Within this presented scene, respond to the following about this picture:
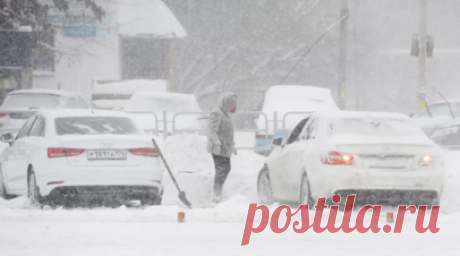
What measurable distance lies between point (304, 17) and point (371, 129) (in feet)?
94.8

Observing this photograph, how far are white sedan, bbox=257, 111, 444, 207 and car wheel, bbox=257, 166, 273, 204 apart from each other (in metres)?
1.83

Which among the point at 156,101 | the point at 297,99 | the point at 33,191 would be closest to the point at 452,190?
the point at 33,191

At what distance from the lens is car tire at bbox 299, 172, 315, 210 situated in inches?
401

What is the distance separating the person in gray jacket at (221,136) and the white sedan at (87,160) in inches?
59.0

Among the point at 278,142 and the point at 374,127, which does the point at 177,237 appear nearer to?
the point at 374,127

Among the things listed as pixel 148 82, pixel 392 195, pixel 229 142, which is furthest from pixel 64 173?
pixel 148 82

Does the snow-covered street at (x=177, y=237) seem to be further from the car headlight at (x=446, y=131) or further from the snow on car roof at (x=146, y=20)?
the snow on car roof at (x=146, y=20)

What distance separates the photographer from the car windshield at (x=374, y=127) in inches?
403

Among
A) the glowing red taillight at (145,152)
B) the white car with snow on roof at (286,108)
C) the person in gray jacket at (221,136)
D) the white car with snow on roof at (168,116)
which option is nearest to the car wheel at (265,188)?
the person in gray jacket at (221,136)

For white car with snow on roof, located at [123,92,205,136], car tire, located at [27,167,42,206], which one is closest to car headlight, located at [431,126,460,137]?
white car with snow on roof, located at [123,92,205,136]

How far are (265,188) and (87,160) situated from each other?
10.9 ft

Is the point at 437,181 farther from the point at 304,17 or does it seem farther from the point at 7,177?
the point at 304,17

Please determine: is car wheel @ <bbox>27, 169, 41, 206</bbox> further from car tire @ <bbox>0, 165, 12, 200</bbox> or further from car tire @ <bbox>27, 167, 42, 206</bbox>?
car tire @ <bbox>0, 165, 12, 200</bbox>

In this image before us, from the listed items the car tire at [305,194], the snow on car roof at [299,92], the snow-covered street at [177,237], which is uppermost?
the snow-covered street at [177,237]
